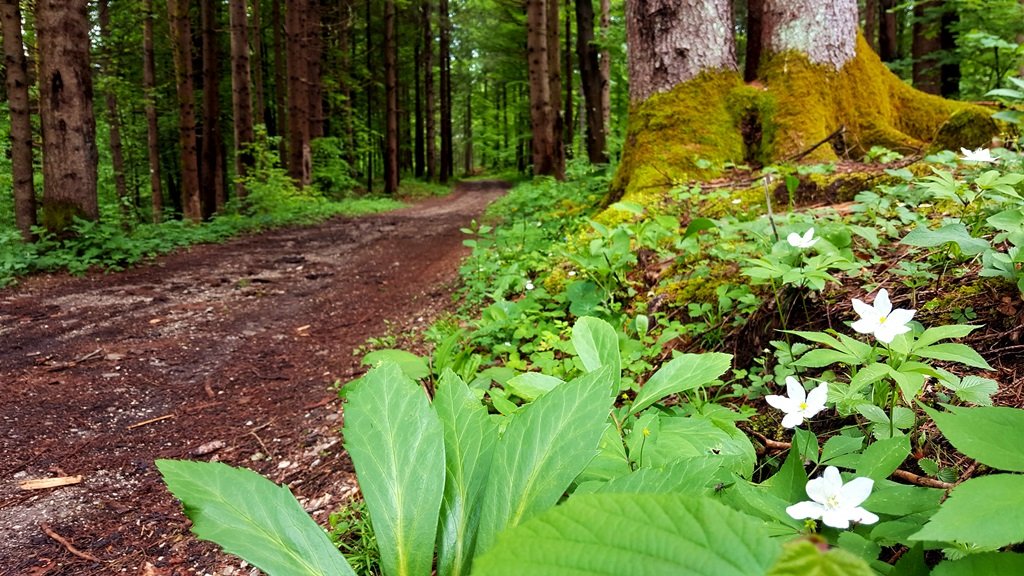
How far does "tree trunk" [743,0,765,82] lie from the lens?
4.79 metres

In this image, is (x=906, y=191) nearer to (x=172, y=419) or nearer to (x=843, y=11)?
(x=843, y=11)

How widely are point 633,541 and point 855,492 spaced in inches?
17.2

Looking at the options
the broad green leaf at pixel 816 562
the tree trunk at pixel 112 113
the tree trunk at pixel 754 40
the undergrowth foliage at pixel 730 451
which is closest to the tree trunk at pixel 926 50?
the tree trunk at pixel 754 40

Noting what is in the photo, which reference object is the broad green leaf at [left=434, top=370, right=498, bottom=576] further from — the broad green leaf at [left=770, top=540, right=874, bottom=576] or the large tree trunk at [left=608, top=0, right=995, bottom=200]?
the large tree trunk at [left=608, top=0, right=995, bottom=200]

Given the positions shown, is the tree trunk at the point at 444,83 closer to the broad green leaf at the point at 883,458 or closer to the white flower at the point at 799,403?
the white flower at the point at 799,403

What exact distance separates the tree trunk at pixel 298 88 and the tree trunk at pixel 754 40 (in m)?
10.8

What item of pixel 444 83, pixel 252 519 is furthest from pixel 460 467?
pixel 444 83

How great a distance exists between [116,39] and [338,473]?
14.4 meters

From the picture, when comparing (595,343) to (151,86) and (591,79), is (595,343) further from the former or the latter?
(151,86)

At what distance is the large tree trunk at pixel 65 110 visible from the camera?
6285 millimetres

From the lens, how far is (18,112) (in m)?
7.55

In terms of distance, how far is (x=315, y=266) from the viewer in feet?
21.2

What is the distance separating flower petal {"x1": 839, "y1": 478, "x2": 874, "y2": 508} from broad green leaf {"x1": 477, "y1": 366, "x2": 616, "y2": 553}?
1.17 feet

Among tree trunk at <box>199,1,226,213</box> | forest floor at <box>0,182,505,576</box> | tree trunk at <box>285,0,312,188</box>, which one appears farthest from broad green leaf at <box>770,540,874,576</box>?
tree trunk at <box>285,0,312,188</box>
